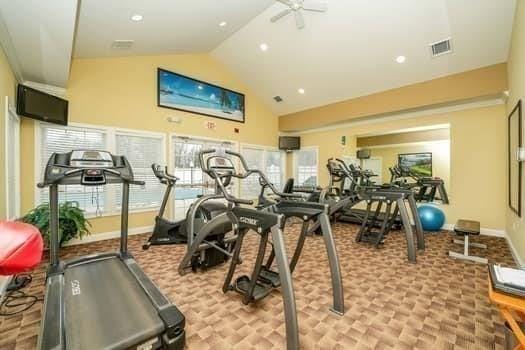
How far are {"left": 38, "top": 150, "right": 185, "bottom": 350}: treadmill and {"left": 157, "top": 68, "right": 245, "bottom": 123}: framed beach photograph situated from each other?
3216 mm

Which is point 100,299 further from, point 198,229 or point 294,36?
point 294,36

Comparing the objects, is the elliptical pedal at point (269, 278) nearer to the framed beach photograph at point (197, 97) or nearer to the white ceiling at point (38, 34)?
the white ceiling at point (38, 34)

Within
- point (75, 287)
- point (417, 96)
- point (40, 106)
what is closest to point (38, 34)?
point (40, 106)

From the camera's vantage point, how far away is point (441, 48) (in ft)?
14.0

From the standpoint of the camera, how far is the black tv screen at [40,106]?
336cm

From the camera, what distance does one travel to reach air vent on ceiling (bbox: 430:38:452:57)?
4.15 metres

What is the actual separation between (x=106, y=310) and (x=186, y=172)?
4.19 metres

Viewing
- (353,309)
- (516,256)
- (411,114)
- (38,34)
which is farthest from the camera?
(411,114)

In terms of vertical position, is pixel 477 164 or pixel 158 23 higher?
pixel 158 23

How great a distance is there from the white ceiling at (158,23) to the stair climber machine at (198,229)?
2.15m

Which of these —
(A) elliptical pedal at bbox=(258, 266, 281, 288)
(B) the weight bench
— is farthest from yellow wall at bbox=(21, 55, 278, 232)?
(B) the weight bench

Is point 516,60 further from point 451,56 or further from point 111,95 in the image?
point 111,95

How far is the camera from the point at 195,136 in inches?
231

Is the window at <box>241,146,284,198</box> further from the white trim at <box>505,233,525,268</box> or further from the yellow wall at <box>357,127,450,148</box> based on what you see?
the white trim at <box>505,233,525,268</box>
